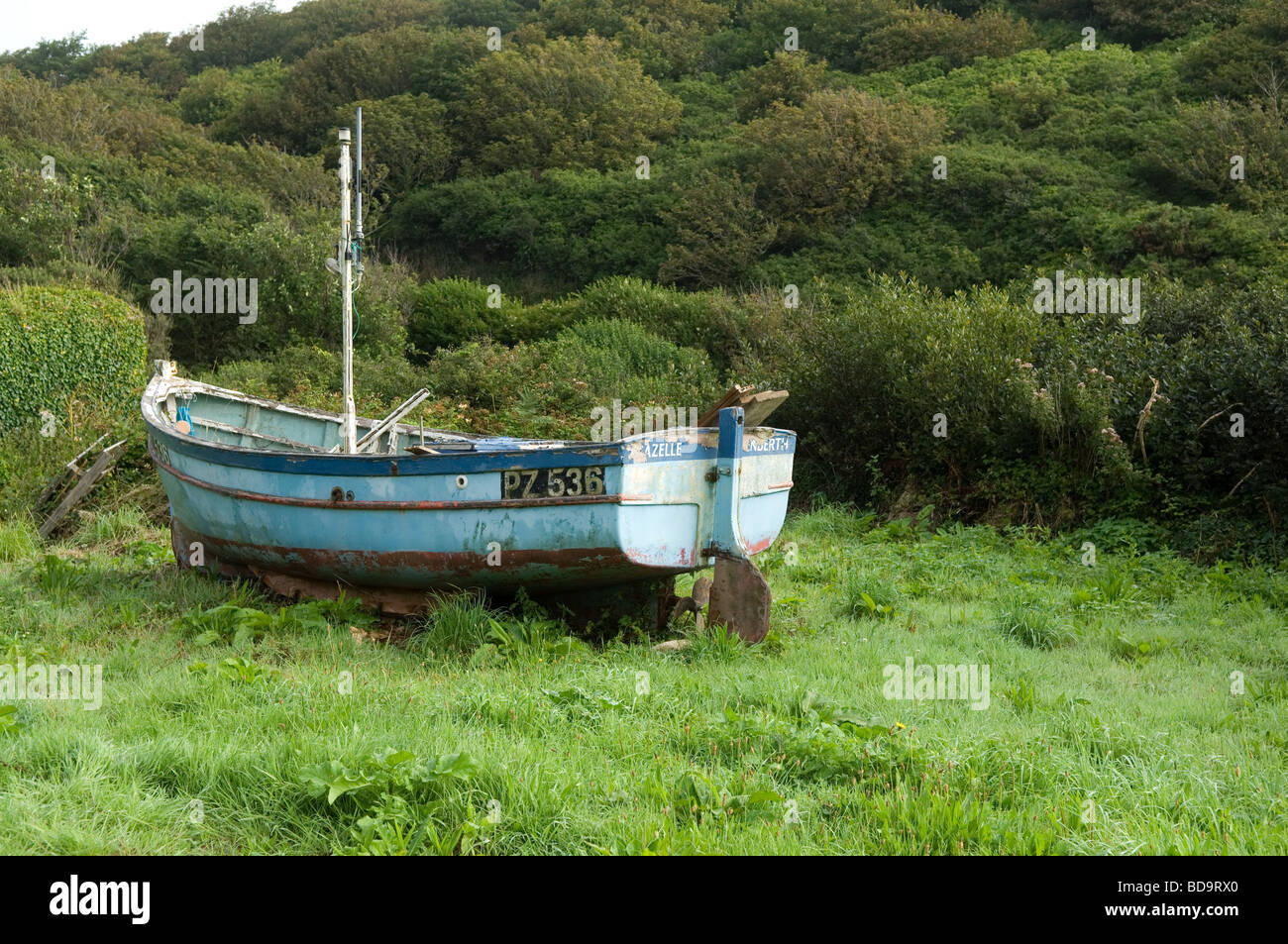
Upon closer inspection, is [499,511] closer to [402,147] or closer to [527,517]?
[527,517]

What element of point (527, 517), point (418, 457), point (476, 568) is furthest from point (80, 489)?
point (527, 517)

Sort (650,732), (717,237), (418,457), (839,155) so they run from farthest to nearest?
(717,237) → (839,155) → (418,457) → (650,732)

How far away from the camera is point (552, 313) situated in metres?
23.6

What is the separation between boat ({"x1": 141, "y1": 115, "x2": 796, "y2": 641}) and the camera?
7.11m

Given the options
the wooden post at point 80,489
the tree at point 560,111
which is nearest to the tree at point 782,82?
the tree at point 560,111

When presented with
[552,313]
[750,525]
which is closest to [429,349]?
[552,313]

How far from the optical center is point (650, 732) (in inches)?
203

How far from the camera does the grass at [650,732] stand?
159 inches

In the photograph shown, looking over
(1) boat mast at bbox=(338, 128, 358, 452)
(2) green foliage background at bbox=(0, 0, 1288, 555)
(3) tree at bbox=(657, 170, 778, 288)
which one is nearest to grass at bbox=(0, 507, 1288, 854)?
(1) boat mast at bbox=(338, 128, 358, 452)

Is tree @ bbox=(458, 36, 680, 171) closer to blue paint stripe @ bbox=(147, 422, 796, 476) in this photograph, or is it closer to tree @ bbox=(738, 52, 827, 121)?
tree @ bbox=(738, 52, 827, 121)

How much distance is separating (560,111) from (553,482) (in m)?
34.8

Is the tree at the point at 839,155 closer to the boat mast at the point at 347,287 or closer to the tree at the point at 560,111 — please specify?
the tree at the point at 560,111

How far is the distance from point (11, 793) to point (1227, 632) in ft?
24.2

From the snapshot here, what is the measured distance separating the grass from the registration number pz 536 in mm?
889
